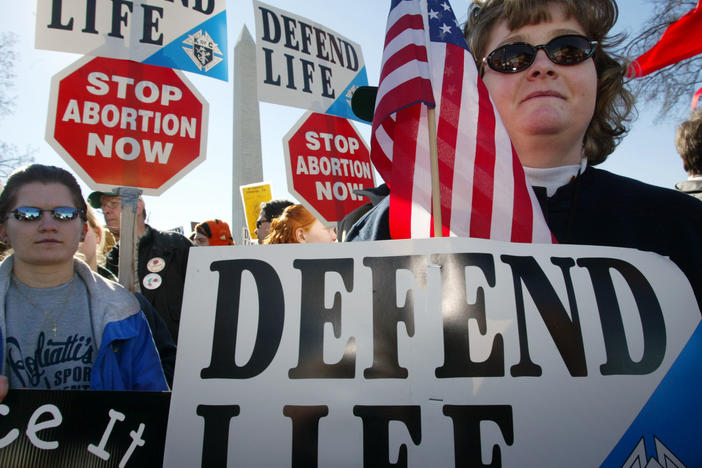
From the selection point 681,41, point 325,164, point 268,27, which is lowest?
point 325,164

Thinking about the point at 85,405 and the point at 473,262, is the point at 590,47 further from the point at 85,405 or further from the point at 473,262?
the point at 85,405

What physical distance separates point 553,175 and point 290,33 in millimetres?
2686

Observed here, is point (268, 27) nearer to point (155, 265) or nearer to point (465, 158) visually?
point (155, 265)

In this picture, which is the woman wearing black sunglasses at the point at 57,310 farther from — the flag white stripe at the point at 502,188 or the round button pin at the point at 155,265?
the round button pin at the point at 155,265

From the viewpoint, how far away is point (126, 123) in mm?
2156

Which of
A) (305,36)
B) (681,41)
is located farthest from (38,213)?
(681,41)

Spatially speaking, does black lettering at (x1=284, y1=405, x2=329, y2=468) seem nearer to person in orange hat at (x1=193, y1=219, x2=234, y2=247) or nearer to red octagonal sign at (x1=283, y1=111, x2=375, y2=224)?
red octagonal sign at (x1=283, y1=111, x2=375, y2=224)

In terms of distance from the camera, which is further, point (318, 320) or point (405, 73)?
point (405, 73)

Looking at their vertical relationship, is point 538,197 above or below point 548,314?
above

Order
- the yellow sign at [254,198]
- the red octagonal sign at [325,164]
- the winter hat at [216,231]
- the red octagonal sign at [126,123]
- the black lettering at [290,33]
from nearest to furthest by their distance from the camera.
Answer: the red octagonal sign at [126,123] → the red octagonal sign at [325,164] → the black lettering at [290,33] → the winter hat at [216,231] → the yellow sign at [254,198]

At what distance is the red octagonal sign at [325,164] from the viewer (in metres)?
3.29

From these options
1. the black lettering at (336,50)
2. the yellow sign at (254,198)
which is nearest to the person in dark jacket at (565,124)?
the black lettering at (336,50)

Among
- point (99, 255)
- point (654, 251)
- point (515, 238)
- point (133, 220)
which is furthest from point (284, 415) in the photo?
point (99, 255)

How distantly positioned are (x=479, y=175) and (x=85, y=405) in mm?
1243
